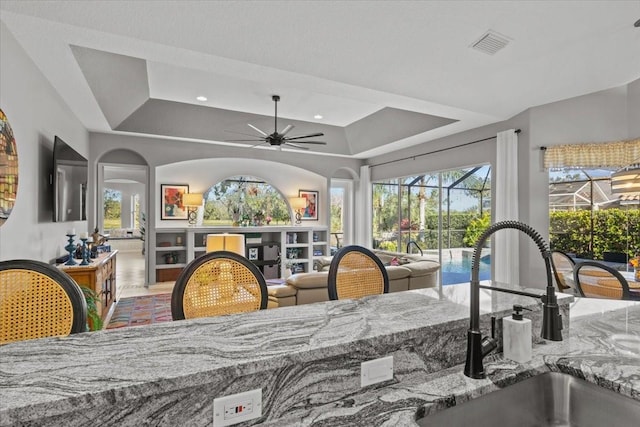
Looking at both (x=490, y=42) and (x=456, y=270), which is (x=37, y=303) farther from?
(x=456, y=270)

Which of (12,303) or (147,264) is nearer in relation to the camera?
(12,303)

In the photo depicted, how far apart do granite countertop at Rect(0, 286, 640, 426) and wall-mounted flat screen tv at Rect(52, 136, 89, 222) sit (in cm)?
328

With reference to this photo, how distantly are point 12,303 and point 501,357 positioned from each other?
5.60ft

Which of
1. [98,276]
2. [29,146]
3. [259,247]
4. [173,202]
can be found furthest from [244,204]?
[29,146]

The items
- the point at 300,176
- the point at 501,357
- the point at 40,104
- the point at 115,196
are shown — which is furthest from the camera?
the point at 115,196

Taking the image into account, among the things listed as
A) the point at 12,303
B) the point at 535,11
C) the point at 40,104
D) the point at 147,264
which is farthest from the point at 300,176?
the point at 12,303

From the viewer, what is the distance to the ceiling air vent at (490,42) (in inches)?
105

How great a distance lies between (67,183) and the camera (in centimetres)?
398

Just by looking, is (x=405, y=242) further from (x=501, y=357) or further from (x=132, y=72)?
(x=501, y=357)

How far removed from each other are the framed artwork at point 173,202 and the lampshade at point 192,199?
148 mm

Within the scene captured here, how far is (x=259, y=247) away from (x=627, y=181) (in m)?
6.04

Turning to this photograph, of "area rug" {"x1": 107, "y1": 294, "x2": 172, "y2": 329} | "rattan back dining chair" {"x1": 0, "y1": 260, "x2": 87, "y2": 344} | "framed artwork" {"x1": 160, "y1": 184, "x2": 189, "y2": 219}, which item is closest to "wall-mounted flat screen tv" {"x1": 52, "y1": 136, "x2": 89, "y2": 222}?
"area rug" {"x1": 107, "y1": 294, "x2": 172, "y2": 329}

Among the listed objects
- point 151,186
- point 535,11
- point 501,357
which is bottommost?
point 501,357

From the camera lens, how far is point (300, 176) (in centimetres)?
824
